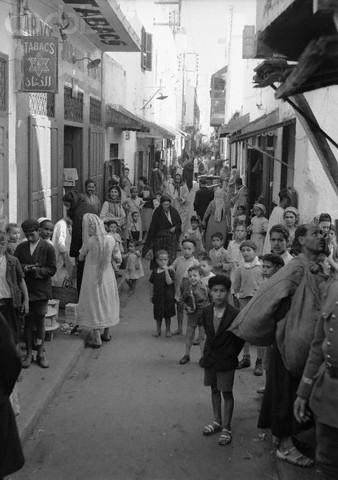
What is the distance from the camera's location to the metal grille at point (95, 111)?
634 inches

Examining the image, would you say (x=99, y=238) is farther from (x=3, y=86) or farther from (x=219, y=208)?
(x=219, y=208)

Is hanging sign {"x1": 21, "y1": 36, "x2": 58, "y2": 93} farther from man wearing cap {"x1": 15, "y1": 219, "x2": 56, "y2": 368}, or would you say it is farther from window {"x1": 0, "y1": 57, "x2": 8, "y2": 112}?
man wearing cap {"x1": 15, "y1": 219, "x2": 56, "y2": 368}

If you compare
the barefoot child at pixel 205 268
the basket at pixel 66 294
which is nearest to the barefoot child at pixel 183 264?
the barefoot child at pixel 205 268

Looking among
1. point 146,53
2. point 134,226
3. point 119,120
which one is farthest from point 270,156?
point 146,53

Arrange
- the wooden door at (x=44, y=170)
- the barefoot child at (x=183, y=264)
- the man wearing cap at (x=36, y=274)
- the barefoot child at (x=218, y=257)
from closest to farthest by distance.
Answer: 1. the man wearing cap at (x=36, y=274)
2. the barefoot child at (x=183, y=264)
3. the barefoot child at (x=218, y=257)
4. the wooden door at (x=44, y=170)

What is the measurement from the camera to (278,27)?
496 cm

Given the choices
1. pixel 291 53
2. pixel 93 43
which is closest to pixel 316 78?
pixel 291 53

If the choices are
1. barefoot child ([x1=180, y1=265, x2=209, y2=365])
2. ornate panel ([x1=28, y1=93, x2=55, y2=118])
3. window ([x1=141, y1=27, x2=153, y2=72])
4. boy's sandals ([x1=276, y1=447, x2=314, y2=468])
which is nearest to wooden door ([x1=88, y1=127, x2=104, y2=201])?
ornate panel ([x1=28, y1=93, x2=55, y2=118])

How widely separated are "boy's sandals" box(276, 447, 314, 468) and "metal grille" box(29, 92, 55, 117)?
21.5 ft

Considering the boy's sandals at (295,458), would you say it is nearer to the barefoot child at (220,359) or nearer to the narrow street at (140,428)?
the narrow street at (140,428)

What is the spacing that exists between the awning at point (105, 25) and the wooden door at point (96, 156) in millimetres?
1965

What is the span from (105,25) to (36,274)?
27.4 feet

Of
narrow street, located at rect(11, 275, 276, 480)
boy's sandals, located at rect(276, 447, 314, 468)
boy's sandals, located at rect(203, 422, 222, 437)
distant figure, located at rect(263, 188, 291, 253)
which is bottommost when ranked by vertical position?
narrow street, located at rect(11, 275, 276, 480)

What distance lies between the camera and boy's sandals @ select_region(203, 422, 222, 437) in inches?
229
